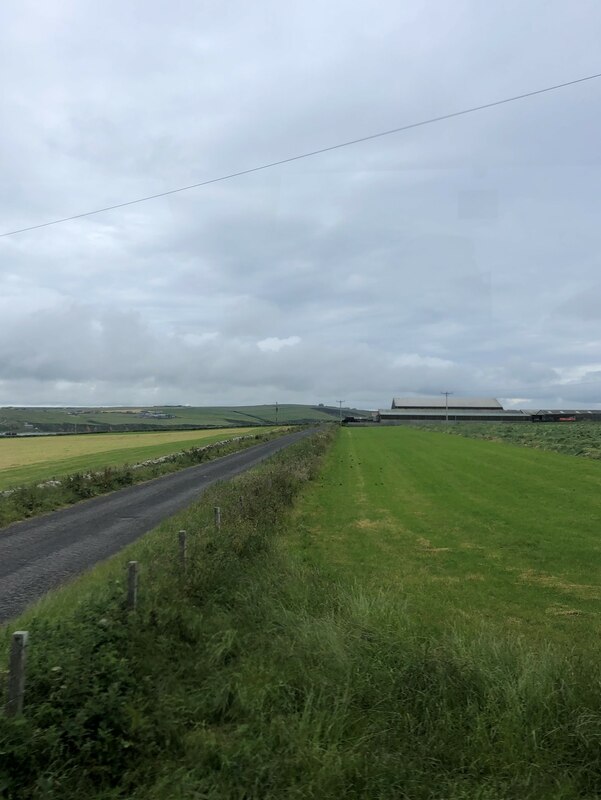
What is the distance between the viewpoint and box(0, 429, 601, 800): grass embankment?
4117 mm

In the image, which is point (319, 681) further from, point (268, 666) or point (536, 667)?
point (536, 667)

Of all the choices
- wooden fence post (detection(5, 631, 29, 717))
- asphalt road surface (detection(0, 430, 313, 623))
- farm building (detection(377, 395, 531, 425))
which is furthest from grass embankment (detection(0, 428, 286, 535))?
farm building (detection(377, 395, 531, 425))

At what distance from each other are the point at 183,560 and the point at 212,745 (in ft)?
14.5

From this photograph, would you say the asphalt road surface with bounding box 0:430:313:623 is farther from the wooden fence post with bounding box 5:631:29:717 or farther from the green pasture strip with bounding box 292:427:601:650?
the wooden fence post with bounding box 5:631:29:717

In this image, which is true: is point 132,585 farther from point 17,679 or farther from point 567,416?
point 567,416

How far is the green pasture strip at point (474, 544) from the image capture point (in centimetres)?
934

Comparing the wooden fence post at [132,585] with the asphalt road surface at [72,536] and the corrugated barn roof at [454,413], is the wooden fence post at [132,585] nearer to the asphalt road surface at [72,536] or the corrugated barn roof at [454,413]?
the asphalt road surface at [72,536]

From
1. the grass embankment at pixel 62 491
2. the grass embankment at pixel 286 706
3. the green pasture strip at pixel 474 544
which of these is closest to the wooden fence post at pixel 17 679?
the grass embankment at pixel 286 706

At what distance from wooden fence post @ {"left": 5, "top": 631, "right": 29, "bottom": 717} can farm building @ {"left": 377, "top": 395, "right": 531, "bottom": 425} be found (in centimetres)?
14661

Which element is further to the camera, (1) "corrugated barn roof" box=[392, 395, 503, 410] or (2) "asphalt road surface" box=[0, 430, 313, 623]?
(1) "corrugated barn roof" box=[392, 395, 503, 410]

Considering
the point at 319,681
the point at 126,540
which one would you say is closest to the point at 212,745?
the point at 319,681

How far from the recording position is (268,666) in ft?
20.2

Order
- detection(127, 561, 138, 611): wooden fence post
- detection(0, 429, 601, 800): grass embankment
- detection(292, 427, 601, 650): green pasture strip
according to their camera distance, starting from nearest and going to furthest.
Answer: detection(0, 429, 601, 800): grass embankment → detection(127, 561, 138, 611): wooden fence post → detection(292, 427, 601, 650): green pasture strip

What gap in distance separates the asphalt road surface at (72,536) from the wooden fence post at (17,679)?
5568 millimetres
